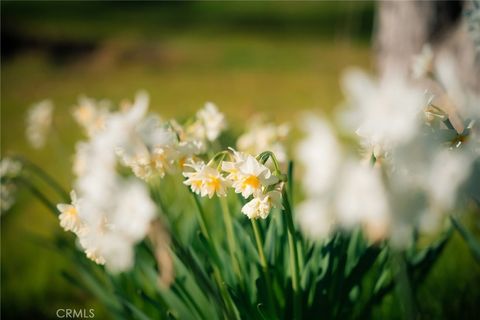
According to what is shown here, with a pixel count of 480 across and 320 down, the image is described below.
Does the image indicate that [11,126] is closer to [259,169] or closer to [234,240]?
[234,240]

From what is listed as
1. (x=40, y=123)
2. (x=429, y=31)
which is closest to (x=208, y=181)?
(x=40, y=123)

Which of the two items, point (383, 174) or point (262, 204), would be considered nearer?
point (383, 174)

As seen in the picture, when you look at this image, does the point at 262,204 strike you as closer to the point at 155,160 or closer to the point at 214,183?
the point at 214,183

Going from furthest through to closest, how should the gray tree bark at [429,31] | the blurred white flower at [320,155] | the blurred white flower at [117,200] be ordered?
the gray tree bark at [429,31], the blurred white flower at [117,200], the blurred white flower at [320,155]

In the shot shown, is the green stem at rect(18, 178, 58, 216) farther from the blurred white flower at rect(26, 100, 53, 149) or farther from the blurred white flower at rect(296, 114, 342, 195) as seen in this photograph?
the blurred white flower at rect(296, 114, 342, 195)

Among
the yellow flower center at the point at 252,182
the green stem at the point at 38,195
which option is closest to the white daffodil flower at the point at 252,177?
the yellow flower center at the point at 252,182

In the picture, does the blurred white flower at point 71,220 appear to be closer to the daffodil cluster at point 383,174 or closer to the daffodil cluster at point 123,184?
the daffodil cluster at point 123,184

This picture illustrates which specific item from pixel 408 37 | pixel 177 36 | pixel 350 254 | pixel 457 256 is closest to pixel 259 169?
pixel 350 254
